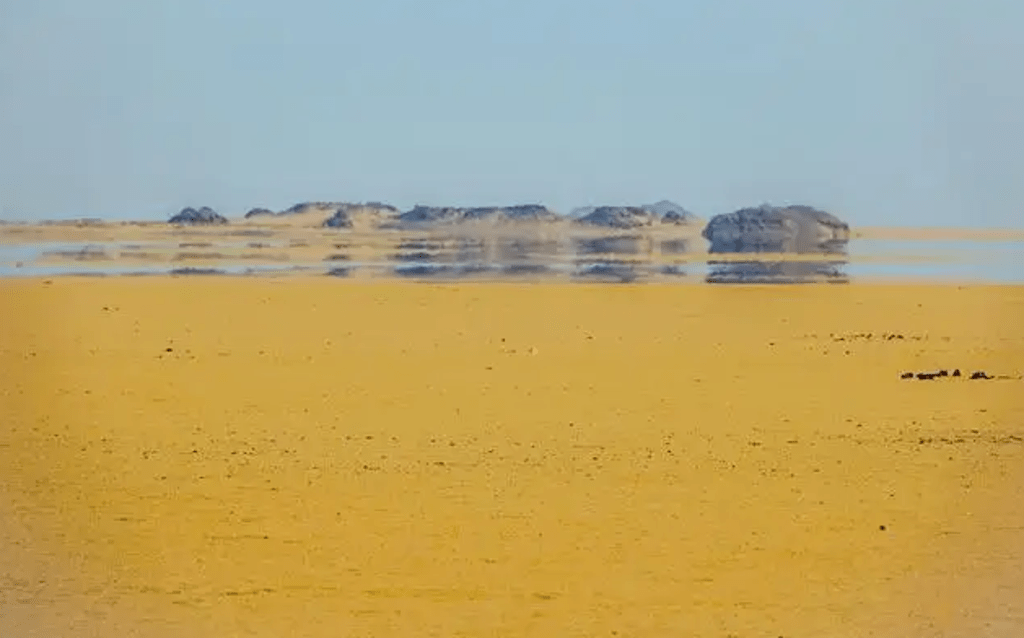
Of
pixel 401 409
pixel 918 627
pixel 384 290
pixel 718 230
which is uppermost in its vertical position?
pixel 718 230

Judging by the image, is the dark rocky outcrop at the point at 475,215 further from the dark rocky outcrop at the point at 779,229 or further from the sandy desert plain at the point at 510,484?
the sandy desert plain at the point at 510,484

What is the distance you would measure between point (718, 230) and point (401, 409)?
194 feet

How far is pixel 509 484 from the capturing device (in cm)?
1116

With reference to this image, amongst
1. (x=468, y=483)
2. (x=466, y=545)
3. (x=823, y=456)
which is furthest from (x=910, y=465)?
(x=466, y=545)

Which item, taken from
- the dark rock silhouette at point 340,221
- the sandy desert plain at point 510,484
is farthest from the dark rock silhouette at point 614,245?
the sandy desert plain at point 510,484

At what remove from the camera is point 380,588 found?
8.45 m

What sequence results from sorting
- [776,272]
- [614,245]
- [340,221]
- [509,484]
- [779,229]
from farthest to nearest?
[340,221] → [779,229] → [614,245] → [776,272] → [509,484]

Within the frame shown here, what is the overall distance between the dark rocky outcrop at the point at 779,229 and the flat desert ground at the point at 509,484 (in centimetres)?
4170

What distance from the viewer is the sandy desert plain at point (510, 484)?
811cm

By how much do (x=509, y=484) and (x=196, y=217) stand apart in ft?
269

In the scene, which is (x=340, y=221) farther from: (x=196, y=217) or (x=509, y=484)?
(x=509, y=484)

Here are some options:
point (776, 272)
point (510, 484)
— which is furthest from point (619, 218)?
point (510, 484)

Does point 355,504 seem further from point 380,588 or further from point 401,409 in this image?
point 401,409

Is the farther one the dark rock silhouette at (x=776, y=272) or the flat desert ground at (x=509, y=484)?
the dark rock silhouette at (x=776, y=272)
